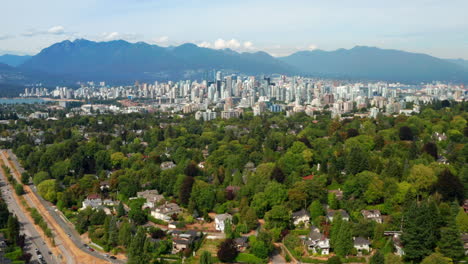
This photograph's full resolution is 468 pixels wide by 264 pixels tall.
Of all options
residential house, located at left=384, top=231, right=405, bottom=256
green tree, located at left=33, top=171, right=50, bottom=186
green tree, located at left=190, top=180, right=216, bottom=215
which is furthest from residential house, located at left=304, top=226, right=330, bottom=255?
green tree, located at left=33, top=171, right=50, bottom=186

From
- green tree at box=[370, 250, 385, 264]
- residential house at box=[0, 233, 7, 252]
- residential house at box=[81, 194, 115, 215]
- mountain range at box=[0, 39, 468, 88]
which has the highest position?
mountain range at box=[0, 39, 468, 88]

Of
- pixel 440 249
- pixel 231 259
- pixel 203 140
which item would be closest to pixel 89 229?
pixel 231 259

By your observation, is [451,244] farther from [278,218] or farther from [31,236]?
[31,236]

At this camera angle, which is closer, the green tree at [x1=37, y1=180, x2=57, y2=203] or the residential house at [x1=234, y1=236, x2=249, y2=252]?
the residential house at [x1=234, y1=236, x2=249, y2=252]

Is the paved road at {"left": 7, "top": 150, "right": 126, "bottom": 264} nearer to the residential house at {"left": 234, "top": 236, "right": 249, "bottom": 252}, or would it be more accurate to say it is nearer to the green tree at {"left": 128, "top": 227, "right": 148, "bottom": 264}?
the green tree at {"left": 128, "top": 227, "right": 148, "bottom": 264}

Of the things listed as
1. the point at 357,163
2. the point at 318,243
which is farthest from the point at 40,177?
the point at 357,163

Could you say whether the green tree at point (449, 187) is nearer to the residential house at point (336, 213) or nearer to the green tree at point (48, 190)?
the residential house at point (336, 213)

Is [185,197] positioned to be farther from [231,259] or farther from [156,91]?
[156,91]
